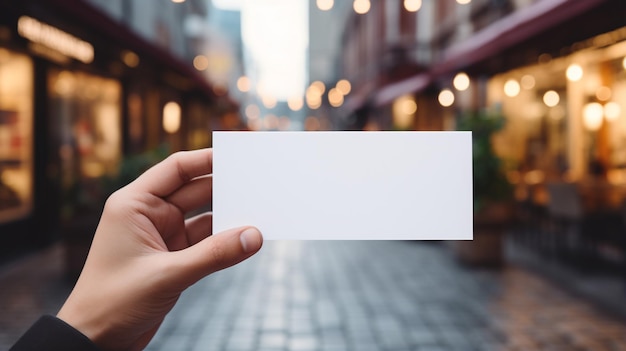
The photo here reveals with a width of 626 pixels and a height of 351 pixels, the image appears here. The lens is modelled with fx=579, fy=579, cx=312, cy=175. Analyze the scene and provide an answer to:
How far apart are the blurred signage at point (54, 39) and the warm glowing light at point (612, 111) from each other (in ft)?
32.5

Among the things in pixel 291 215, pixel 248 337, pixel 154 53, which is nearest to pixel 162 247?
pixel 291 215

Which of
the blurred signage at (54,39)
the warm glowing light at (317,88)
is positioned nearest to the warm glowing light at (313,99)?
the warm glowing light at (317,88)

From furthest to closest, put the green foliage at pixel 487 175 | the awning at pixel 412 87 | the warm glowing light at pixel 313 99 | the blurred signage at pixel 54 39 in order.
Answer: the warm glowing light at pixel 313 99 < the awning at pixel 412 87 < the green foliage at pixel 487 175 < the blurred signage at pixel 54 39

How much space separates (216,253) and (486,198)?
7666mm

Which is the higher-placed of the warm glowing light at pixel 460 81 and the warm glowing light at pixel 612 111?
the warm glowing light at pixel 460 81

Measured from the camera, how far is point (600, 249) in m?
8.51

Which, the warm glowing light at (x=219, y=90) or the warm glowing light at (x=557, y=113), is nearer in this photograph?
the warm glowing light at (x=557, y=113)

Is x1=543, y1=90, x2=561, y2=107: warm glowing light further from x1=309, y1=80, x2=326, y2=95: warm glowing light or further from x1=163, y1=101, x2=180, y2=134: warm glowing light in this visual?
x1=309, y1=80, x2=326, y2=95: warm glowing light

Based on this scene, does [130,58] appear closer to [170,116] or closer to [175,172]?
[170,116]

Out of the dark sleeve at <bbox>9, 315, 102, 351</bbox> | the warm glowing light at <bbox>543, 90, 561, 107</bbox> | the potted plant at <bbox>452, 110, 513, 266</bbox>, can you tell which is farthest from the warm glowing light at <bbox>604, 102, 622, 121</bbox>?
the dark sleeve at <bbox>9, 315, 102, 351</bbox>

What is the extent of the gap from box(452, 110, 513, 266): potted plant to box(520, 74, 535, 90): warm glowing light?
493 centimetres

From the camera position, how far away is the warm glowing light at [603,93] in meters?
11.2

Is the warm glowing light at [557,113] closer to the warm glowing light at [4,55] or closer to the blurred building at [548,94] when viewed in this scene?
the blurred building at [548,94]

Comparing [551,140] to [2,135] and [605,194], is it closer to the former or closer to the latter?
[605,194]
